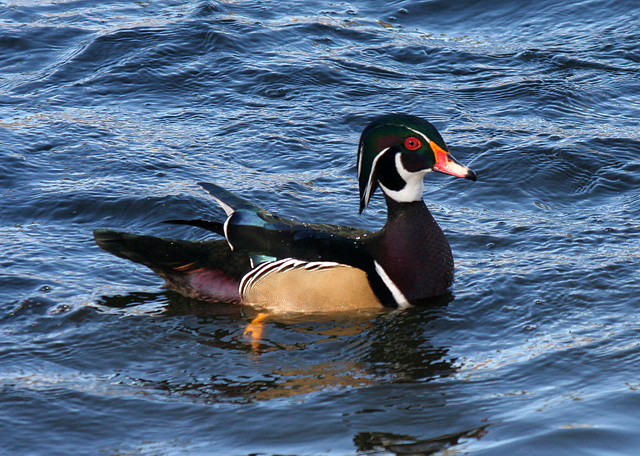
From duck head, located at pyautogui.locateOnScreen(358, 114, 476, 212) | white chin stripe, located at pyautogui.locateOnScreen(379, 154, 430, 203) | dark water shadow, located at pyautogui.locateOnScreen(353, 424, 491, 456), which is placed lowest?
dark water shadow, located at pyautogui.locateOnScreen(353, 424, 491, 456)

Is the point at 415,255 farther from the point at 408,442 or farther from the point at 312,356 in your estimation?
the point at 408,442

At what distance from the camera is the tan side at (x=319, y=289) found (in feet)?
20.1

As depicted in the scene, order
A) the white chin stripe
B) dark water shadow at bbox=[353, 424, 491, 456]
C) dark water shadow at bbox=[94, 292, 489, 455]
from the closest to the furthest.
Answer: dark water shadow at bbox=[353, 424, 491, 456]
dark water shadow at bbox=[94, 292, 489, 455]
the white chin stripe

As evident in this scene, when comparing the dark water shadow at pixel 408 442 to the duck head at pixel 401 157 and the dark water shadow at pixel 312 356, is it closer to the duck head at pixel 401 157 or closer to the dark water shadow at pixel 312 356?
the dark water shadow at pixel 312 356

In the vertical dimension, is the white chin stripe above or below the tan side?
above

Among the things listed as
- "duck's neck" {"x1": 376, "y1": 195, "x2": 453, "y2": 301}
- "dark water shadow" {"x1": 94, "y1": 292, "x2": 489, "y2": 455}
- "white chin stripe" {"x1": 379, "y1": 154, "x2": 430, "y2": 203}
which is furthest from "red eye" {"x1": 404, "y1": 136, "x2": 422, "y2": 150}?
"dark water shadow" {"x1": 94, "y1": 292, "x2": 489, "y2": 455}

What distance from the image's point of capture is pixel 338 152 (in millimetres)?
8695

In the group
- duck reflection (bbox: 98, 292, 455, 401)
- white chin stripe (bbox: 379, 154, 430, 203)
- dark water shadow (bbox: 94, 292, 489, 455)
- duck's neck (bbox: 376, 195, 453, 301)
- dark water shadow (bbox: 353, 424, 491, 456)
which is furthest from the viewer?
white chin stripe (bbox: 379, 154, 430, 203)

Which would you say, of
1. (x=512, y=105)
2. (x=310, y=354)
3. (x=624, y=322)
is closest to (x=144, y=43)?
(x=512, y=105)

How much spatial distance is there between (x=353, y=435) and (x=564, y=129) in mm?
5122

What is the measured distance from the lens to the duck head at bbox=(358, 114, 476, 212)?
20.4ft

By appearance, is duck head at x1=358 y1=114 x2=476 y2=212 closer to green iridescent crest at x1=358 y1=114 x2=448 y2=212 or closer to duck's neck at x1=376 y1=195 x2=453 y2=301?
green iridescent crest at x1=358 y1=114 x2=448 y2=212

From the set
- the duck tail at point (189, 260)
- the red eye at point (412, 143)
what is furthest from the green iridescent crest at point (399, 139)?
the duck tail at point (189, 260)

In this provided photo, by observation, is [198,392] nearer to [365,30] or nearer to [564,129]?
[564,129]
